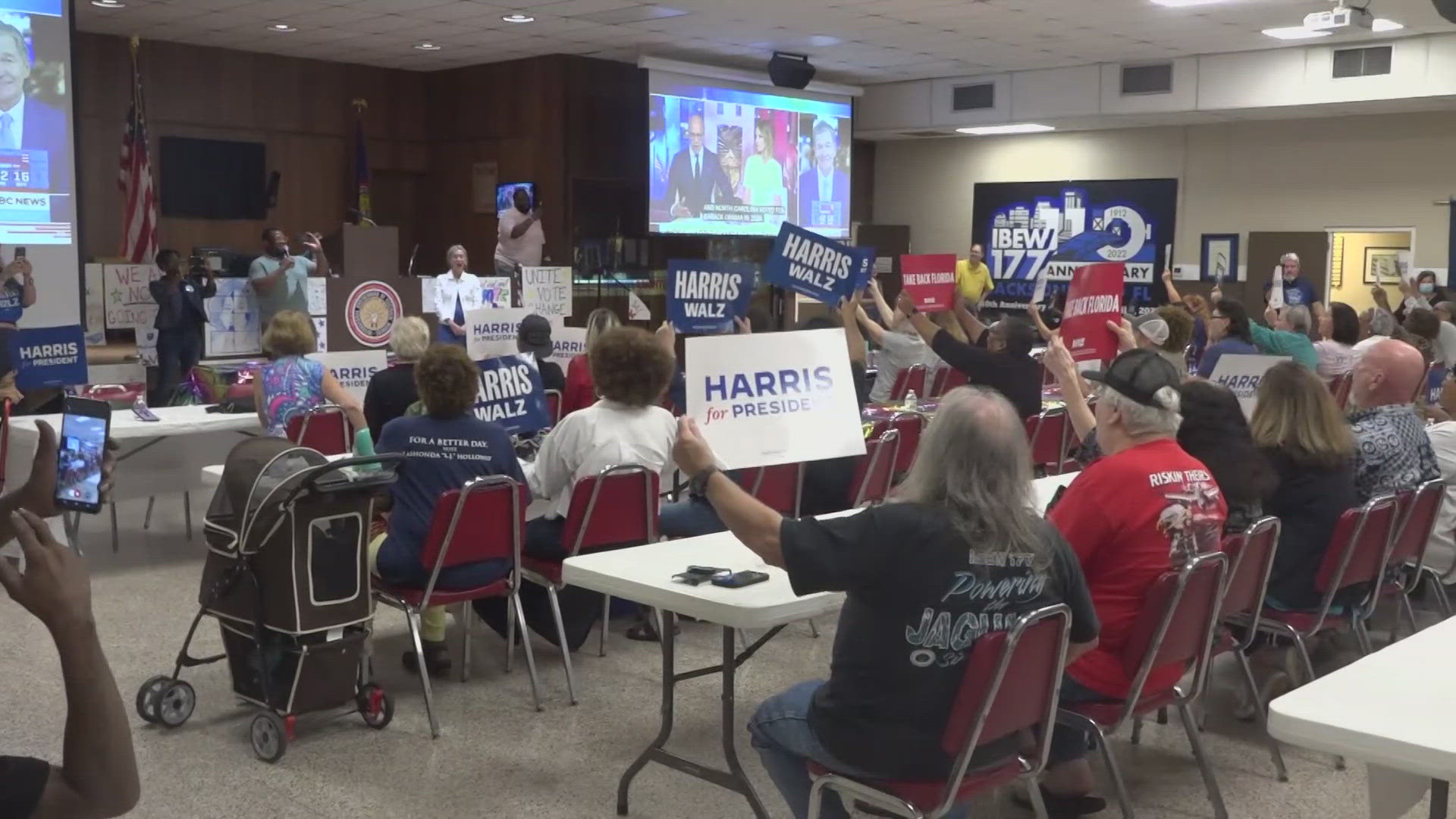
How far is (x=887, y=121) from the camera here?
15.1 metres

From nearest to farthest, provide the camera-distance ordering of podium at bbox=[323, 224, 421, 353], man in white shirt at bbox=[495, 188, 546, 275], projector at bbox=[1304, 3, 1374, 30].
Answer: projector at bbox=[1304, 3, 1374, 30], podium at bbox=[323, 224, 421, 353], man in white shirt at bbox=[495, 188, 546, 275]

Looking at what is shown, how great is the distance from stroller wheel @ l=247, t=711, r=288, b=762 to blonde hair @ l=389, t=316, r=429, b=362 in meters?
2.11

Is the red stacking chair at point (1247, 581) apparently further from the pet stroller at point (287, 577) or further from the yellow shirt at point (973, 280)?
the yellow shirt at point (973, 280)

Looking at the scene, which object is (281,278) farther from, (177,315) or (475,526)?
(475,526)

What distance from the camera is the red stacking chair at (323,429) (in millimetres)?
5566

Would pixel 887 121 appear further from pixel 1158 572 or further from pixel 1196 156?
pixel 1158 572

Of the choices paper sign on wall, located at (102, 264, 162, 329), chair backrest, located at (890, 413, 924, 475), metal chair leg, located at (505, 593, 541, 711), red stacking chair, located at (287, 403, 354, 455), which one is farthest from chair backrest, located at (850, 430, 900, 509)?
paper sign on wall, located at (102, 264, 162, 329)

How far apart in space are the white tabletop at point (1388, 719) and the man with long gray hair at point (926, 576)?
20.1 inches

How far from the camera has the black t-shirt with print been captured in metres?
2.38

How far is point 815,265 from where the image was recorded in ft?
18.5

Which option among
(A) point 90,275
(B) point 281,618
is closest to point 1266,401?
(B) point 281,618

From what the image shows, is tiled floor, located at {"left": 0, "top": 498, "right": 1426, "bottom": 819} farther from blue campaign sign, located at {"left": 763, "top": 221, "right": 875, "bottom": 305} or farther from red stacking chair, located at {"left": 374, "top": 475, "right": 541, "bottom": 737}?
blue campaign sign, located at {"left": 763, "top": 221, "right": 875, "bottom": 305}

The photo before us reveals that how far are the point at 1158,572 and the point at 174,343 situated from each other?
880 centimetres

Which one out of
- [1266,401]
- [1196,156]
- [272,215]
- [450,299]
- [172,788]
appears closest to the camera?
[172,788]
